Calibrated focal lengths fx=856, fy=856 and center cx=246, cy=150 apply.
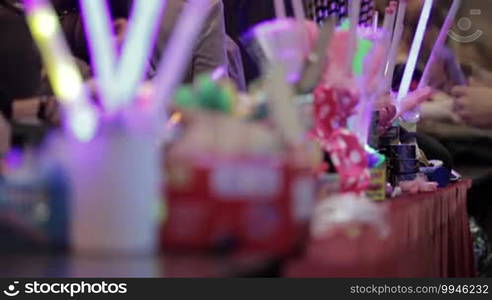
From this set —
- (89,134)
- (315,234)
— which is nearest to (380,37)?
(315,234)

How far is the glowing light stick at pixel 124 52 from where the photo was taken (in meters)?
0.93

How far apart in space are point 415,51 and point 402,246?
925 millimetres

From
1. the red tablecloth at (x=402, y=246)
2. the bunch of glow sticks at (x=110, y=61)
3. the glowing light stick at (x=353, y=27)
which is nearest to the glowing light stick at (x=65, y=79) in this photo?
the bunch of glow sticks at (x=110, y=61)

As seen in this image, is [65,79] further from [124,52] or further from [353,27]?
[353,27]

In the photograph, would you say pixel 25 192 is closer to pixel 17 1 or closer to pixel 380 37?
pixel 380 37

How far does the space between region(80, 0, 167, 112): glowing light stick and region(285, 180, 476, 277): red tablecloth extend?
267 mm

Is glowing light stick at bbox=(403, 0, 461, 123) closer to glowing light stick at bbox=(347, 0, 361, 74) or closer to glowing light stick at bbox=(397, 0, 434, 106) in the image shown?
glowing light stick at bbox=(397, 0, 434, 106)

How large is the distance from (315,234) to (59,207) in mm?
322

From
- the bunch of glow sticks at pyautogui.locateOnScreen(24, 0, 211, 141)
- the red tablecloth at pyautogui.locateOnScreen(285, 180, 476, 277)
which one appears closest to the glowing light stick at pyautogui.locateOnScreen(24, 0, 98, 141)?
the bunch of glow sticks at pyautogui.locateOnScreen(24, 0, 211, 141)

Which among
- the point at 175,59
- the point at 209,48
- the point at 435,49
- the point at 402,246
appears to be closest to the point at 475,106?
the point at 435,49

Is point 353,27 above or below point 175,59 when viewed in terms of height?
above

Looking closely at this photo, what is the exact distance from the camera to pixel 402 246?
1.25 metres

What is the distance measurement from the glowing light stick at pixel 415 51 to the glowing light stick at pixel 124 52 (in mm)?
1173

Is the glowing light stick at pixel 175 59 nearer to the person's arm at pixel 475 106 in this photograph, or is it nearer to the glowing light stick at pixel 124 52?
the glowing light stick at pixel 124 52
